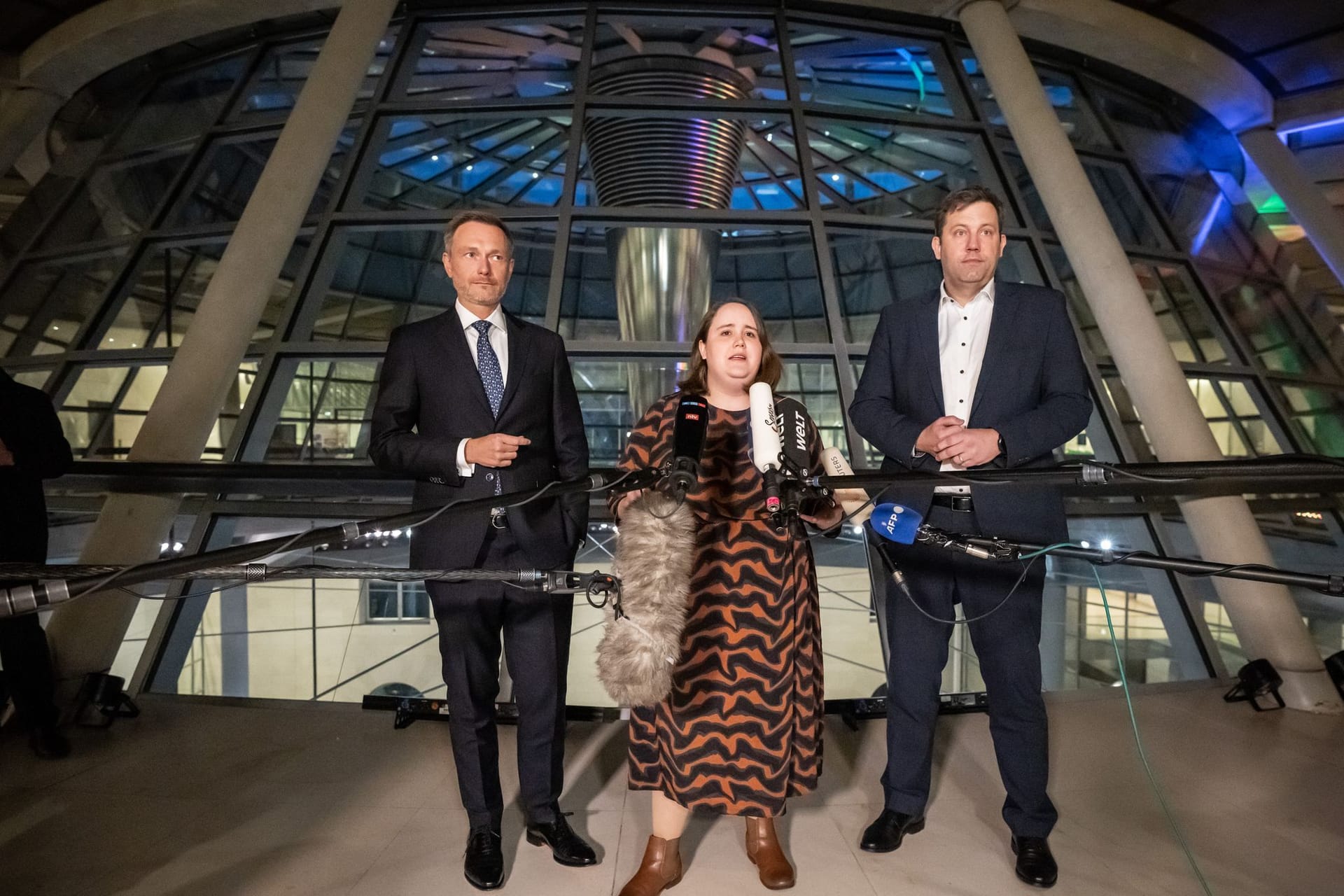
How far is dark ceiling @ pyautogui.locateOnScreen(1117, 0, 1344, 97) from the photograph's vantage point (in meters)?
6.39

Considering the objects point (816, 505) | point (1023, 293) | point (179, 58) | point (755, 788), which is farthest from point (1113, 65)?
point (179, 58)

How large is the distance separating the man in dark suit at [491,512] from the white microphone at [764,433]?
2.50 feet

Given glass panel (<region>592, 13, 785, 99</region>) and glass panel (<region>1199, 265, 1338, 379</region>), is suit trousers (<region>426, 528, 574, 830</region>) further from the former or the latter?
glass panel (<region>1199, 265, 1338, 379</region>)

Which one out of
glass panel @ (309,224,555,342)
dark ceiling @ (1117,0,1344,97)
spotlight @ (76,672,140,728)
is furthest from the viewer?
glass panel @ (309,224,555,342)

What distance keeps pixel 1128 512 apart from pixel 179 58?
28.9ft

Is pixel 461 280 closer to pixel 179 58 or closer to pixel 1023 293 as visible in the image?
pixel 1023 293

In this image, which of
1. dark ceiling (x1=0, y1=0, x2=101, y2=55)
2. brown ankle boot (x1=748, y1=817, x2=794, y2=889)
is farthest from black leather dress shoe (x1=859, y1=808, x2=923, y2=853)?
dark ceiling (x1=0, y1=0, x2=101, y2=55)

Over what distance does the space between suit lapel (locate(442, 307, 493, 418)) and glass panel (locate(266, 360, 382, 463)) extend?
8769mm

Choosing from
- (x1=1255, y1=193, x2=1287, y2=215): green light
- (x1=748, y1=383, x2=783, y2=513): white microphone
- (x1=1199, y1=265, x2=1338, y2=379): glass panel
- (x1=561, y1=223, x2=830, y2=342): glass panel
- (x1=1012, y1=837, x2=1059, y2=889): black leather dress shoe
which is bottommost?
(x1=1012, y1=837, x2=1059, y2=889): black leather dress shoe

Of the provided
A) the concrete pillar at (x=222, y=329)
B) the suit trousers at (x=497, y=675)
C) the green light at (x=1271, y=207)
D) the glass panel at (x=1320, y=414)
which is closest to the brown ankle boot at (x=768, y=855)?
the suit trousers at (x=497, y=675)

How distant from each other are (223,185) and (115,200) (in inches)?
36.7

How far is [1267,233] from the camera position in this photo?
745 cm

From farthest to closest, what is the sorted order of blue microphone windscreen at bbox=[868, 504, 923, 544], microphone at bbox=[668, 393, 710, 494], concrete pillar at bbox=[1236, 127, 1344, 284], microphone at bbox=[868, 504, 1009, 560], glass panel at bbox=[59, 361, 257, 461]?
glass panel at bbox=[59, 361, 257, 461] → concrete pillar at bbox=[1236, 127, 1344, 284] → blue microphone windscreen at bbox=[868, 504, 923, 544] → microphone at bbox=[868, 504, 1009, 560] → microphone at bbox=[668, 393, 710, 494]

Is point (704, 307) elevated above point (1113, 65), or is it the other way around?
point (1113, 65)
